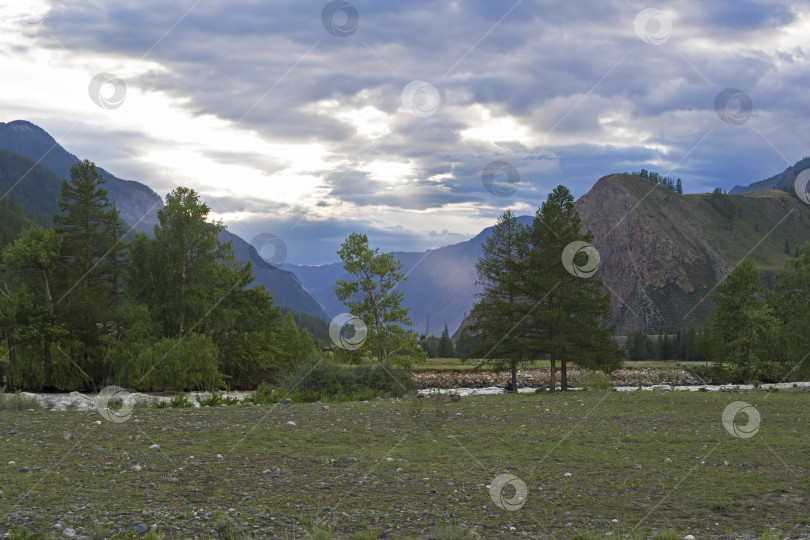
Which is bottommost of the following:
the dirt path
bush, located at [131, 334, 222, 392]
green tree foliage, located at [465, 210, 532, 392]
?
the dirt path

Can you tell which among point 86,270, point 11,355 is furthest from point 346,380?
point 11,355

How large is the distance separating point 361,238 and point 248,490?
102ft

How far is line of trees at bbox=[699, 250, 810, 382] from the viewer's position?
2228 inches

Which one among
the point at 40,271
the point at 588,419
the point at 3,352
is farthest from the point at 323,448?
the point at 3,352

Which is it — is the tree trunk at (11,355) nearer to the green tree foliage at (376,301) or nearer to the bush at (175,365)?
the bush at (175,365)

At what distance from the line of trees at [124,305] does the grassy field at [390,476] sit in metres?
23.4

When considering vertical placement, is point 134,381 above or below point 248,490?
below

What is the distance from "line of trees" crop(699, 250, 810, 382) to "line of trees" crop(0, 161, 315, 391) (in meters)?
45.8

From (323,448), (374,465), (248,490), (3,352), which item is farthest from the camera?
(3,352)

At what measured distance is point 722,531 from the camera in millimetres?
8836

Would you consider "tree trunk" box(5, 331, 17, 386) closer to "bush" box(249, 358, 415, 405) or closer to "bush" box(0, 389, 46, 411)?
"bush" box(0, 389, 46, 411)

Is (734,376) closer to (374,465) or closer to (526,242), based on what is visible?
(526,242)

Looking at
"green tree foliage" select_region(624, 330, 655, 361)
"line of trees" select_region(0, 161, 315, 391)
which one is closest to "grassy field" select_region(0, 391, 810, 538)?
"line of trees" select_region(0, 161, 315, 391)

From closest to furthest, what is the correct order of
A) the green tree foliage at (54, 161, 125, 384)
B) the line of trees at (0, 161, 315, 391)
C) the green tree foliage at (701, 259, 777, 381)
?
the line of trees at (0, 161, 315, 391), the green tree foliage at (54, 161, 125, 384), the green tree foliage at (701, 259, 777, 381)
